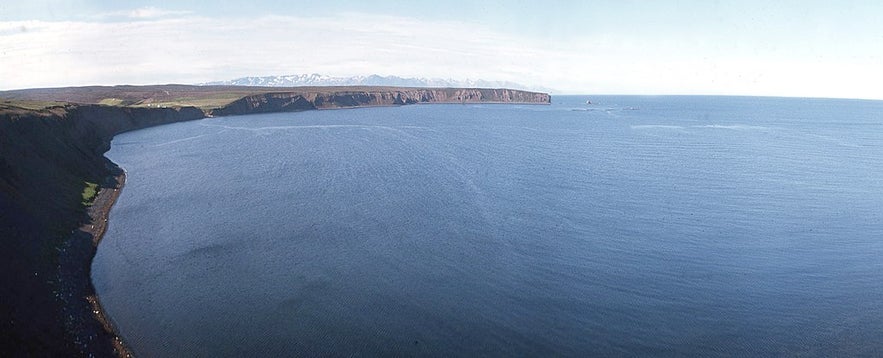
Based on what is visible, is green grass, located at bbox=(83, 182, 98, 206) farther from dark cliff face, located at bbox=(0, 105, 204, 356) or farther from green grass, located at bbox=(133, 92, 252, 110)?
green grass, located at bbox=(133, 92, 252, 110)

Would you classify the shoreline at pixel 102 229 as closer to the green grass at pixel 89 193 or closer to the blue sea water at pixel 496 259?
the green grass at pixel 89 193

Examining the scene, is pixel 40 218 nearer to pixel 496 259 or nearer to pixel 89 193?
pixel 89 193

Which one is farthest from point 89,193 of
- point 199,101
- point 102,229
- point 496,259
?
point 199,101

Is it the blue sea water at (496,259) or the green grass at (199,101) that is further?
the green grass at (199,101)

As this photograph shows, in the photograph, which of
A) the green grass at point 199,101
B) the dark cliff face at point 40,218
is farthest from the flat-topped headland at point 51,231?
the green grass at point 199,101

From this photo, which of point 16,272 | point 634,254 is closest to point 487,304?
point 634,254

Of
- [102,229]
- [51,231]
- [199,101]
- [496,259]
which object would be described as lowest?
[199,101]
